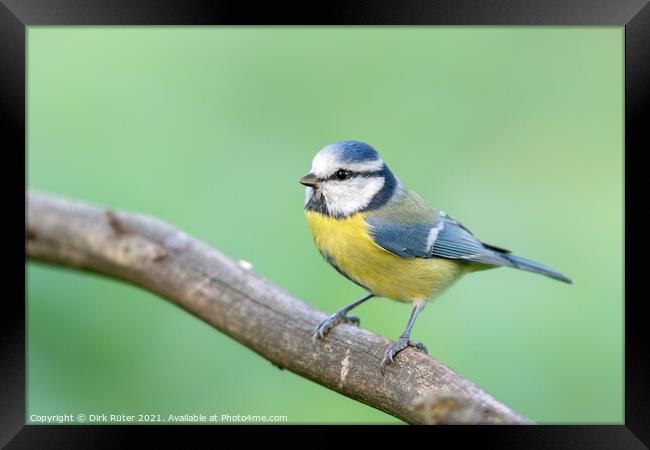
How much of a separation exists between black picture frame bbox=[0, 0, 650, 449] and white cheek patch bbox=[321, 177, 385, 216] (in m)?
0.47

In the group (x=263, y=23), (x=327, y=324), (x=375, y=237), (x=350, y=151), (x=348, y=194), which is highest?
(x=263, y=23)

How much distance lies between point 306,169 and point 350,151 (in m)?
0.66

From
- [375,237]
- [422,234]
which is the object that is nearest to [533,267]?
[422,234]

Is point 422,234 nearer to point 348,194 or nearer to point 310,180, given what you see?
point 348,194

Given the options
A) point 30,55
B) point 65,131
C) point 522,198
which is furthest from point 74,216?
point 522,198

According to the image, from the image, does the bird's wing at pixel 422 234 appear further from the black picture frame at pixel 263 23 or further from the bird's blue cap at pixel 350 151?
the black picture frame at pixel 263 23

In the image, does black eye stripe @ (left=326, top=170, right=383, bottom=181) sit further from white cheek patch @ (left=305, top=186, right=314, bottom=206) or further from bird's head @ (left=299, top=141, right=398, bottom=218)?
white cheek patch @ (left=305, top=186, right=314, bottom=206)

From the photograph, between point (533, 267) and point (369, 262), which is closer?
point (369, 262)

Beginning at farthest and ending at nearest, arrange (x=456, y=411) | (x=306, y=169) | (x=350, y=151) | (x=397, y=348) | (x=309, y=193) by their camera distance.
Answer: (x=306, y=169) < (x=309, y=193) < (x=350, y=151) < (x=397, y=348) < (x=456, y=411)

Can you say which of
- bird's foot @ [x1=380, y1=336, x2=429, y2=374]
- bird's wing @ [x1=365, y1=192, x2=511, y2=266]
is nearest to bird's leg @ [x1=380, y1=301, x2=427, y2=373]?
bird's foot @ [x1=380, y1=336, x2=429, y2=374]

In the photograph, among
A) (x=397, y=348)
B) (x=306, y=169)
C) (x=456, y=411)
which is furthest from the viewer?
(x=306, y=169)

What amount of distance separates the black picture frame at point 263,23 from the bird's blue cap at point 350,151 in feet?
1.16

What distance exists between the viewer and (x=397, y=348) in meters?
1.83

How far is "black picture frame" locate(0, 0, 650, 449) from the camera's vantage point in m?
1.87
